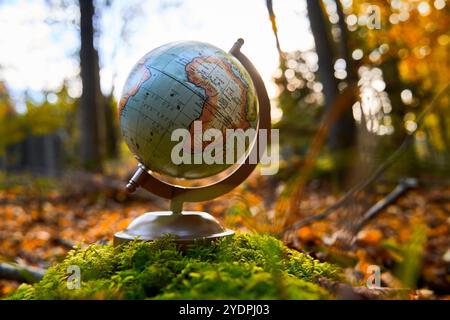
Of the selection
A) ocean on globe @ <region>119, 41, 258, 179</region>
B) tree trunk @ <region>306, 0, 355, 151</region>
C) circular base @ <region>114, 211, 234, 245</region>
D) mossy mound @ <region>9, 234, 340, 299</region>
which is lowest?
mossy mound @ <region>9, 234, 340, 299</region>

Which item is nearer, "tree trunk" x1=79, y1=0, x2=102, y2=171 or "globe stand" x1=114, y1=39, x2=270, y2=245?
"globe stand" x1=114, y1=39, x2=270, y2=245

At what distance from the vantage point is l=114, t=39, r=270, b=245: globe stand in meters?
2.33

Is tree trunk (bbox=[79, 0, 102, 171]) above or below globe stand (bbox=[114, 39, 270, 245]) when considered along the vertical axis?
above

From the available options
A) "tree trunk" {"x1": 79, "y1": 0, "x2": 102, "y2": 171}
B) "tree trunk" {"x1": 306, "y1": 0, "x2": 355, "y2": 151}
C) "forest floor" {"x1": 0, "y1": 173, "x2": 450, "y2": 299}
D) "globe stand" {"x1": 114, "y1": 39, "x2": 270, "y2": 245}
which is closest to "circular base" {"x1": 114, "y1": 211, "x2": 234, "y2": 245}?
"globe stand" {"x1": 114, "y1": 39, "x2": 270, "y2": 245}

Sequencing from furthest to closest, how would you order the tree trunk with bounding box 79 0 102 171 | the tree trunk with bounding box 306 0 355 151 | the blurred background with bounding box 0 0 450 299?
the tree trunk with bounding box 79 0 102 171, the tree trunk with bounding box 306 0 355 151, the blurred background with bounding box 0 0 450 299

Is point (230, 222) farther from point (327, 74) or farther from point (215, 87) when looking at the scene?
point (327, 74)

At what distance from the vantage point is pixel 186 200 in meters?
2.69

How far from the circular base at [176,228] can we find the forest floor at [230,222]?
0.22m

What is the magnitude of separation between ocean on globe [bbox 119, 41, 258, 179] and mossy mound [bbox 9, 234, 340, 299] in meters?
0.51

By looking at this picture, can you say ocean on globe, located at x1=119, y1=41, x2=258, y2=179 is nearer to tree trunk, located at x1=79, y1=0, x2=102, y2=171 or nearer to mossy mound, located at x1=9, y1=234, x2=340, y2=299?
mossy mound, located at x1=9, y1=234, x2=340, y2=299

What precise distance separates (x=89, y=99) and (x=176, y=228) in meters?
11.0

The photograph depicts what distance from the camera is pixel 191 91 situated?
7.60ft
